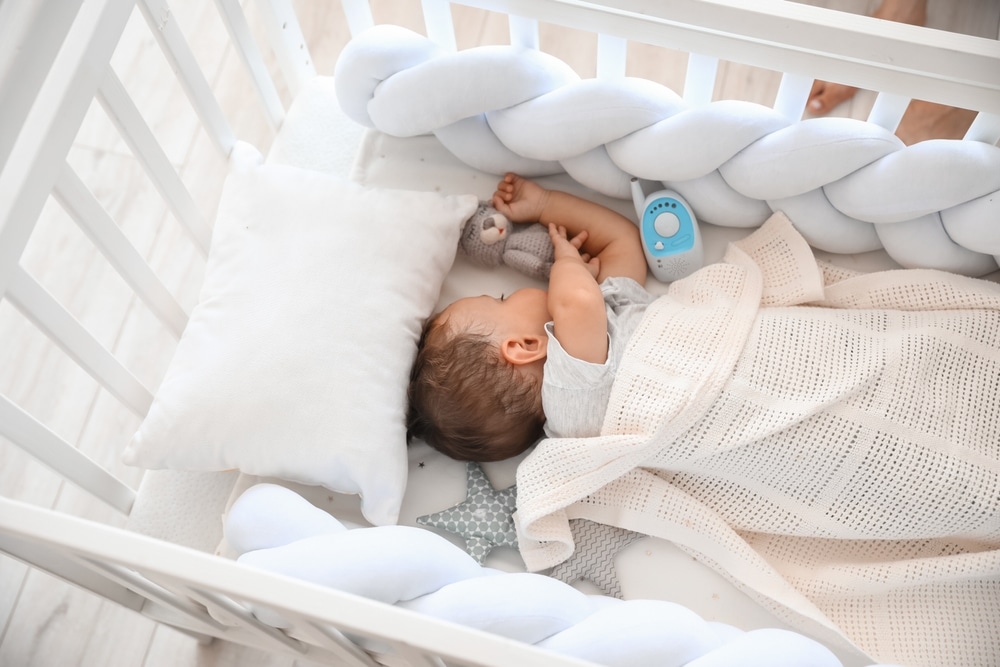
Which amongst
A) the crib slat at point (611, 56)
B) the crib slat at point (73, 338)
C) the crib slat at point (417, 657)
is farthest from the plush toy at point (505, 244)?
the crib slat at point (417, 657)

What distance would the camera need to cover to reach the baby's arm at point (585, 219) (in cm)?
114

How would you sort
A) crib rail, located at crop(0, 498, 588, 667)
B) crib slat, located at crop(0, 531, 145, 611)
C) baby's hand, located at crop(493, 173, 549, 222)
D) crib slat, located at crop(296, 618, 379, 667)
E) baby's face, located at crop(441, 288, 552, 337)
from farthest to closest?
baby's hand, located at crop(493, 173, 549, 222), baby's face, located at crop(441, 288, 552, 337), crib slat, located at crop(0, 531, 145, 611), crib slat, located at crop(296, 618, 379, 667), crib rail, located at crop(0, 498, 588, 667)

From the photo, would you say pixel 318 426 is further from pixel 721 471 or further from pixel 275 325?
pixel 721 471

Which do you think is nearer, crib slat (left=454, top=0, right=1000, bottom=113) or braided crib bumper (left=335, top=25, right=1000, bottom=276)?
crib slat (left=454, top=0, right=1000, bottom=113)

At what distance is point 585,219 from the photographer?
1.16 m

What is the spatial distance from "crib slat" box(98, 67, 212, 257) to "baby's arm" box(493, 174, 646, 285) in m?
0.40

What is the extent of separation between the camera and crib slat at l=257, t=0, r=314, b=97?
1.14 m

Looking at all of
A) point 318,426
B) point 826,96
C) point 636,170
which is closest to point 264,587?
point 318,426

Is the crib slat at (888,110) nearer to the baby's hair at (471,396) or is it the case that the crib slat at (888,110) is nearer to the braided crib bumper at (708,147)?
the braided crib bumper at (708,147)

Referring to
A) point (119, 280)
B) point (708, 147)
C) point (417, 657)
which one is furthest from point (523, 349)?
point (119, 280)

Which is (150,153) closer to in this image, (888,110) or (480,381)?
(480,381)

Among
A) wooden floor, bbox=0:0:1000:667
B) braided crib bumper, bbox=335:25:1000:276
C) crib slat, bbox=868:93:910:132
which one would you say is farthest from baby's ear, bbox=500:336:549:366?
wooden floor, bbox=0:0:1000:667

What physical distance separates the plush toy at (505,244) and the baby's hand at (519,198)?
0.05 ft

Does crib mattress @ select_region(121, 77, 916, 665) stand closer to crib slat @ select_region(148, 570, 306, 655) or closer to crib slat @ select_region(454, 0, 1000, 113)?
crib slat @ select_region(148, 570, 306, 655)
